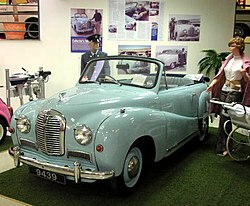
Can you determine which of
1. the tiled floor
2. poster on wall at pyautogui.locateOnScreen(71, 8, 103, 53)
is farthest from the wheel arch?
poster on wall at pyautogui.locateOnScreen(71, 8, 103, 53)

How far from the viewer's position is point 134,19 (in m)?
6.82

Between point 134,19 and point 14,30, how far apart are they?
8.64 feet

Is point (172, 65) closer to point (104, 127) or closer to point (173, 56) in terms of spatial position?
point (173, 56)

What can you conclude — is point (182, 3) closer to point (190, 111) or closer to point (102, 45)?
point (102, 45)

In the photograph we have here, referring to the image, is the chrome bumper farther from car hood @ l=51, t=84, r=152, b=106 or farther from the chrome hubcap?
car hood @ l=51, t=84, r=152, b=106

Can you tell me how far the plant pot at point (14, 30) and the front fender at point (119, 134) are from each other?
4.71m

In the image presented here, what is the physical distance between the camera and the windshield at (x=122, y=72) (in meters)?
3.83

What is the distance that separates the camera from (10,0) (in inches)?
285

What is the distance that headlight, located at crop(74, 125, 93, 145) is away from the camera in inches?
109

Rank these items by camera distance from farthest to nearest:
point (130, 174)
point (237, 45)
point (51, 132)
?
point (237, 45) < point (130, 174) < point (51, 132)

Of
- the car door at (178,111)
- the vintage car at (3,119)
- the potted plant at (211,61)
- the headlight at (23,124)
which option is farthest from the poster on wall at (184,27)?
the headlight at (23,124)

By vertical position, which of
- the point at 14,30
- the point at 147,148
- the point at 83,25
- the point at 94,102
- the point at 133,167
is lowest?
the point at 133,167

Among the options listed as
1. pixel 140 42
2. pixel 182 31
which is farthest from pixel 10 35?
pixel 182 31

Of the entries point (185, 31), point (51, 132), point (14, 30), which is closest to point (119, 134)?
point (51, 132)
